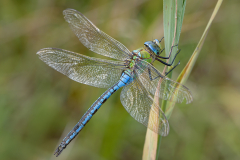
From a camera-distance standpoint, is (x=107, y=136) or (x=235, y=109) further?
(x=235, y=109)

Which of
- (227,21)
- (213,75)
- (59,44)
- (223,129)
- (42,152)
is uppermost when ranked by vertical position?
(227,21)

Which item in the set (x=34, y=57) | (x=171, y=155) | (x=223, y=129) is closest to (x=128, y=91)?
(x=171, y=155)

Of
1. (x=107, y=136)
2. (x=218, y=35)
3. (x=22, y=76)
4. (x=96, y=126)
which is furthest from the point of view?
(x=22, y=76)

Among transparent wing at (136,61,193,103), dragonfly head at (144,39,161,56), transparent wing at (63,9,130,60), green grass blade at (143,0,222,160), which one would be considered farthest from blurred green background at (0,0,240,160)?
green grass blade at (143,0,222,160)

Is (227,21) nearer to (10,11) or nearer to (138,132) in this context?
(138,132)

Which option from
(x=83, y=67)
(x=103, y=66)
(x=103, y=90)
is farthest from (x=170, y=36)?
(x=103, y=90)

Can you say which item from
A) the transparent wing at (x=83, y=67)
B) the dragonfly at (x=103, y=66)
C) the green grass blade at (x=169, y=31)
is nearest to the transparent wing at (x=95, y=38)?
the dragonfly at (x=103, y=66)
